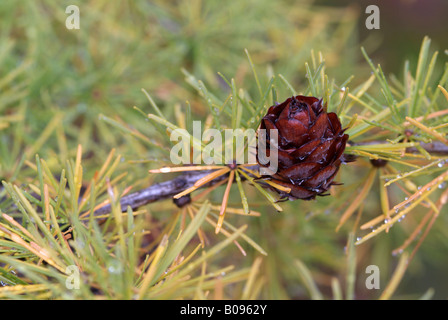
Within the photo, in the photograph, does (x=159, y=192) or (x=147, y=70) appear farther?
(x=147, y=70)

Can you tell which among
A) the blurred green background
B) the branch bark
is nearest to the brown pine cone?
the branch bark

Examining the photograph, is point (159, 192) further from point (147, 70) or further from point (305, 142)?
point (147, 70)

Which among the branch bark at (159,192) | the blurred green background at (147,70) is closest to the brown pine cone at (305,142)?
the branch bark at (159,192)

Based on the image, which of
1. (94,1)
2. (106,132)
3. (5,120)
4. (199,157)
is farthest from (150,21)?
(199,157)

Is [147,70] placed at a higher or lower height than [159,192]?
higher

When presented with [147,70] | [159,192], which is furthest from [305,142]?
[147,70]

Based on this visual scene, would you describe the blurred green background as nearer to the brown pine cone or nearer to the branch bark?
the branch bark

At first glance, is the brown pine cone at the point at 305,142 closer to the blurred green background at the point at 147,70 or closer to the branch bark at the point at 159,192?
the branch bark at the point at 159,192
